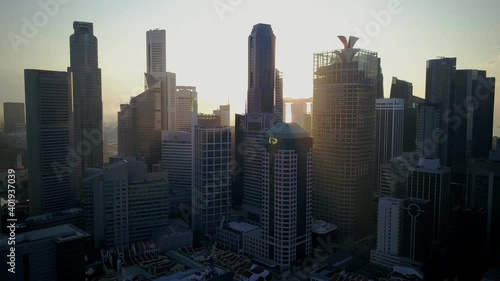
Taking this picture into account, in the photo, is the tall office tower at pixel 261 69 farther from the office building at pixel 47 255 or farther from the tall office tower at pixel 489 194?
the office building at pixel 47 255

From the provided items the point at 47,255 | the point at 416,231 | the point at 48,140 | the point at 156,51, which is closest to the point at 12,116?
the point at 48,140

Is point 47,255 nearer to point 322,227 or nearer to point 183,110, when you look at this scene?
point 322,227

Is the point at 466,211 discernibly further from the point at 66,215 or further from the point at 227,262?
the point at 66,215

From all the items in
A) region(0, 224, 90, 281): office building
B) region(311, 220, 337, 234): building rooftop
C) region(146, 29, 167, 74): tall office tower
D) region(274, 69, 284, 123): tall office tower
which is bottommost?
region(311, 220, 337, 234): building rooftop

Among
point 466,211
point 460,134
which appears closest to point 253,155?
point 466,211

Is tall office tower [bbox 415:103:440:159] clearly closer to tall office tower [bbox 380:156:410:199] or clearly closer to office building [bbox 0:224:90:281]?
tall office tower [bbox 380:156:410:199]

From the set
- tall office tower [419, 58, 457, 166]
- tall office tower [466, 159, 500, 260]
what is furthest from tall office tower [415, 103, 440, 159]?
tall office tower [466, 159, 500, 260]
